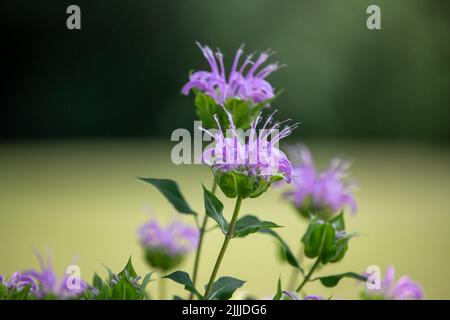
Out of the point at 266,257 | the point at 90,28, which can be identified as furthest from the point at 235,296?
the point at 90,28

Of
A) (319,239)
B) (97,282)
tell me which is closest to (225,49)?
(319,239)

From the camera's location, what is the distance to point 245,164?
2.28 ft

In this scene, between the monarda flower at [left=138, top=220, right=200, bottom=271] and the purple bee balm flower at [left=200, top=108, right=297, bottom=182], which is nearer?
the purple bee balm flower at [left=200, top=108, right=297, bottom=182]

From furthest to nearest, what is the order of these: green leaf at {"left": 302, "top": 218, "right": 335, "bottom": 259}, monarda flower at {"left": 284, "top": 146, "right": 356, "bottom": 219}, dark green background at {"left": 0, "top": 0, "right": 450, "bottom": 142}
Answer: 1. dark green background at {"left": 0, "top": 0, "right": 450, "bottom": 142}
2. monarda flower at {"left": 284, "top": 146, "right": 356, "bottom": 219}
3. green leaf at {"left": 302, "top": 218, "right": 335, "bottom": 259}

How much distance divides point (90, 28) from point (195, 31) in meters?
1.57

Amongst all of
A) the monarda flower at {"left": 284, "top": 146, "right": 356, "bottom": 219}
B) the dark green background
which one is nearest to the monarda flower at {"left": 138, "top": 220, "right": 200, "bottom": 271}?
the monarda flower at {"left": 284, "top": 146, "right": 356, "bottom": 219}

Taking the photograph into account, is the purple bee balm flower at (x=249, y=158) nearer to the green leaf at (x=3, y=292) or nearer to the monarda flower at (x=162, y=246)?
the green leaf at (x=3, y=292)

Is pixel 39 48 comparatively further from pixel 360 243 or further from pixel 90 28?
pixel 360 243

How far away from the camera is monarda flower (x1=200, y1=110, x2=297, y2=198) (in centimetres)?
68

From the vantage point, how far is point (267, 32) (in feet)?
30.7

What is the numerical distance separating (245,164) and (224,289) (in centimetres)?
14

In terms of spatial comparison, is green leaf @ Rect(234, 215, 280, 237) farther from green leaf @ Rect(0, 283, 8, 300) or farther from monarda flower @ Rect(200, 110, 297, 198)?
green leaf @ Rect(0, 283, 8, 300)

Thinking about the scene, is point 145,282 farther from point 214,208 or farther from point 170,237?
point 170,237
